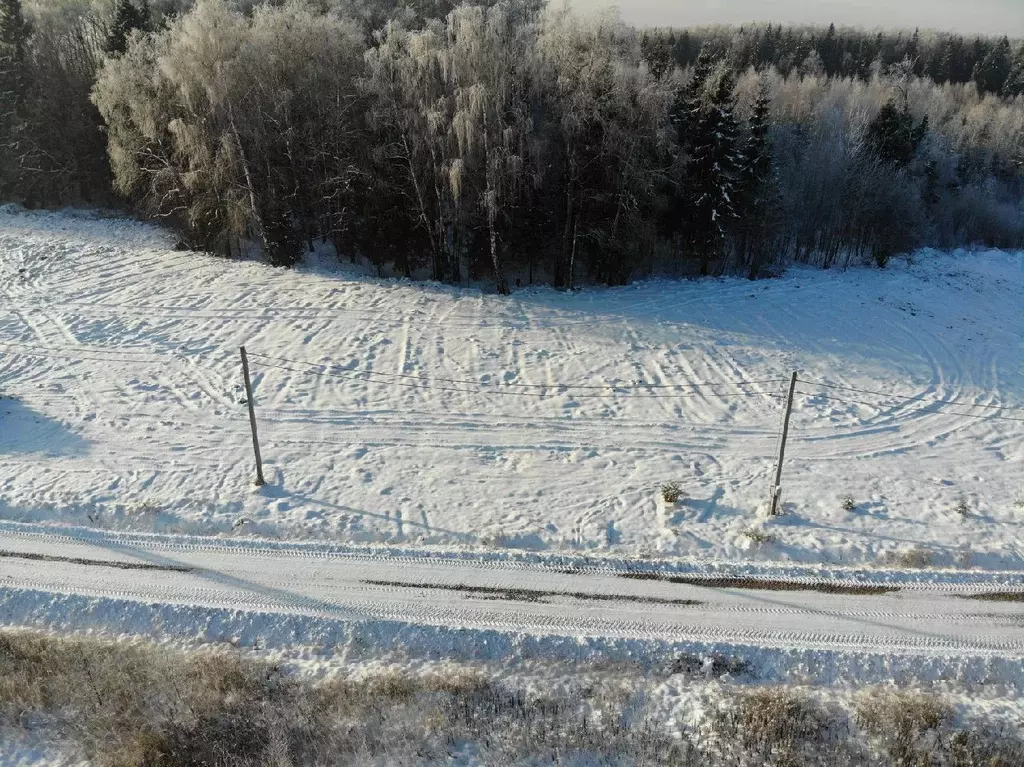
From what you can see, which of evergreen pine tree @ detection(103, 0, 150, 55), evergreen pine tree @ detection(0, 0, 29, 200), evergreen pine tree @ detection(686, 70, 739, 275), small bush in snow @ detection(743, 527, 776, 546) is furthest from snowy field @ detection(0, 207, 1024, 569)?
evergreen pine tree @ detection(103, 0, 150, 55)

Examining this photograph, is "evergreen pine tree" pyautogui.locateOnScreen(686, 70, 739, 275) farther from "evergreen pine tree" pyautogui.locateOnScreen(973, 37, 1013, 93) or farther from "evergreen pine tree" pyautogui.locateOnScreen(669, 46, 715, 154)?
"evergreen pine tree" pyautogui.locateOnScreen(973, 37, 1013, 93)

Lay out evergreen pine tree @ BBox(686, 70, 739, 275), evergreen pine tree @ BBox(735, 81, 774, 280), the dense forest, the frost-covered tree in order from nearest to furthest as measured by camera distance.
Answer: the dense forest → the frost-covered tree → evergreen pine tree @ BBox(686, 70, 739, 275) → evergreen pine tree @ BBox(735, 81, 774, 280)

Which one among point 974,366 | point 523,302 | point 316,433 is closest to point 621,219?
point 523,302

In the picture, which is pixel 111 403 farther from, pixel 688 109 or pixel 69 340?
pixel 688 109

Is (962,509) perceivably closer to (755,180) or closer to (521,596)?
(521,596)

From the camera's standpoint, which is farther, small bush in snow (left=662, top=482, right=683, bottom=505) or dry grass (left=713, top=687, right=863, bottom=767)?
small bush in snow (left=662, top=482, right=683, bottom=505)

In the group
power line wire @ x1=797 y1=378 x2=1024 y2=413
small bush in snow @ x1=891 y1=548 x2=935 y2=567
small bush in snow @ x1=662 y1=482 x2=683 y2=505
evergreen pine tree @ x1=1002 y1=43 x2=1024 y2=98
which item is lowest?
power line wire @ x1=797 y1=378 x2=1024 y2=413

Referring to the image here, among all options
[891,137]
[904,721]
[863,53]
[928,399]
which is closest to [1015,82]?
[863,53]
